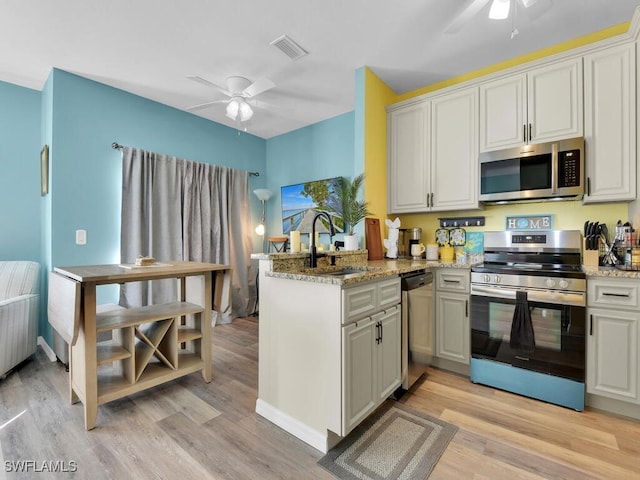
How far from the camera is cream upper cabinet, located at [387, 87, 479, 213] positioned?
8.87ft

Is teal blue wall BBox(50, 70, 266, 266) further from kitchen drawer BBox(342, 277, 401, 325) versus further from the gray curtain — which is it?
kitchen drawer BBox(342, 277, 401, 325)

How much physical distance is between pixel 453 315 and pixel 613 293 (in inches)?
39.5

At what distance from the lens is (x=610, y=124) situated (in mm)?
2148

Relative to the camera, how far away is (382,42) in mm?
2393

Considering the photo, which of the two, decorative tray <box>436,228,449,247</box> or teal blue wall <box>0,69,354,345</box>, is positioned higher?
teal blue wall <box>0,69,354,345</box>

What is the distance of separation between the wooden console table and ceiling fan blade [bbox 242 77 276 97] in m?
1.72

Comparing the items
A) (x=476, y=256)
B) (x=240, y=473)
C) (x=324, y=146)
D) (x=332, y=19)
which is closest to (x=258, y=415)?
(x=240, y=473)

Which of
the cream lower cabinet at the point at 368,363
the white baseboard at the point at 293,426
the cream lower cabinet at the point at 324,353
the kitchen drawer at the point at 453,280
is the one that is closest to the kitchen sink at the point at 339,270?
the cream lower cabinet at the point at 324,353

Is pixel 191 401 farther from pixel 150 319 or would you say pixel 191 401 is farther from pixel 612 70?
pixel 612 70

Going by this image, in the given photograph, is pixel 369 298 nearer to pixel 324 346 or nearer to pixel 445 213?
pixel 324 346

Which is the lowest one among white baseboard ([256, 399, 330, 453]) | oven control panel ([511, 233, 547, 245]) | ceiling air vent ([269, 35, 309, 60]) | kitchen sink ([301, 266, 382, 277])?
white baseboard ([256, 399, 330, 453])

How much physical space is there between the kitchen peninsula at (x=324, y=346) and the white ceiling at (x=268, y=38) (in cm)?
177

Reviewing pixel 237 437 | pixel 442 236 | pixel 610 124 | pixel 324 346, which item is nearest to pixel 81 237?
pixel 237 437

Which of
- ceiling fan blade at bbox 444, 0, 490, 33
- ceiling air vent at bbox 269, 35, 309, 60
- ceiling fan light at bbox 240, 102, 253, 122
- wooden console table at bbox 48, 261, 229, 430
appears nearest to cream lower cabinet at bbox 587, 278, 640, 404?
ceiling fan blade at bbox 444, 0, 490, 33
